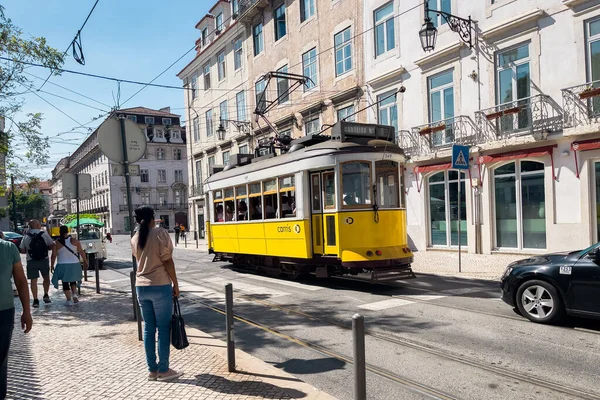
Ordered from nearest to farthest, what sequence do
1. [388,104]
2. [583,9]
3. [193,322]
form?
[193,322] < [583,9] < [388,104]

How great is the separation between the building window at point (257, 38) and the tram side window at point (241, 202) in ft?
55.1

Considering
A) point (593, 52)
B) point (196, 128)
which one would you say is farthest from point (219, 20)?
point (593, 52)

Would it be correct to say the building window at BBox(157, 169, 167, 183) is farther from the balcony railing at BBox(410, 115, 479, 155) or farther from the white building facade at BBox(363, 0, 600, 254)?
the balcony railing at BBox(410, 115, 479, 155)

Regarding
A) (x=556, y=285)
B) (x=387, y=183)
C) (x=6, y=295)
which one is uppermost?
(x=387, y=183)

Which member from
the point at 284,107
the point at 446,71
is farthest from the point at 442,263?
the point at 284,107

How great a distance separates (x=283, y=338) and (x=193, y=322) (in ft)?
6.85

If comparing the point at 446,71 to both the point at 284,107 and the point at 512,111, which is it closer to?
the point at 512,111

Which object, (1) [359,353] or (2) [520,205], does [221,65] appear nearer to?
(2) [520,205]

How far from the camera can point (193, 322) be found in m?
7.87

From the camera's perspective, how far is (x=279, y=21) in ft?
85.6

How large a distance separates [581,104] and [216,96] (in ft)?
85.5

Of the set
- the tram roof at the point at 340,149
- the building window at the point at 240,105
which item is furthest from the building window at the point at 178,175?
the tram roof at the point at 340,149

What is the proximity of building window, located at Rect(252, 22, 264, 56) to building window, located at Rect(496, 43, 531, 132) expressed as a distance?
1688cm

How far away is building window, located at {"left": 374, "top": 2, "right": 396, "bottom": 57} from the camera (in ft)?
60.3
